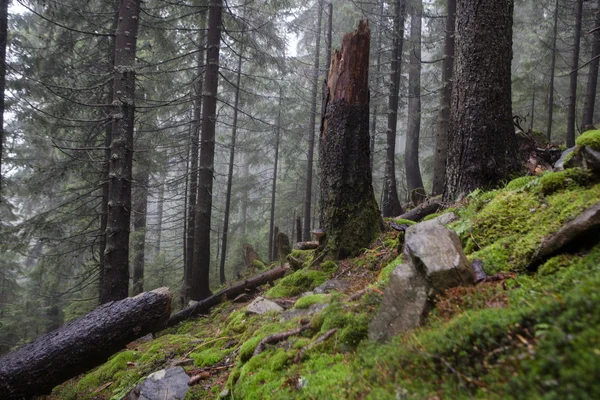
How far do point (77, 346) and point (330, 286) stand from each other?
3820mm

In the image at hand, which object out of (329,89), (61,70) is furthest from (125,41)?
(61,70)

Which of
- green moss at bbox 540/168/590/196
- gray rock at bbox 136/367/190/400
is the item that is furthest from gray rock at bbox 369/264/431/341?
gray rock at bbox 136/367/190/400

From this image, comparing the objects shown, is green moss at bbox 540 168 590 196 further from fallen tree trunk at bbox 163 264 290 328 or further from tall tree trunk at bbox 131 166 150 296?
tall tree trunk at bbox 131 166 150 296

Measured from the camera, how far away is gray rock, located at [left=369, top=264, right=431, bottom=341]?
7.06 feet

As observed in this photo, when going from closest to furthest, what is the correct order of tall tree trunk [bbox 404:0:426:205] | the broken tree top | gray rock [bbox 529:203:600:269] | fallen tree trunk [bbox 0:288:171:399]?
gray rock [bbox 529:203:600:269], fallen tree trunk [bbox 0:288:171:399], the broken tree top, tall tree trunk [bbox 404:0:426:205]

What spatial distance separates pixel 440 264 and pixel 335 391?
3.70 feet

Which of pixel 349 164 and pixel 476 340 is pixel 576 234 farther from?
pixel 349 164

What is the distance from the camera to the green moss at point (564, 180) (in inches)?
110

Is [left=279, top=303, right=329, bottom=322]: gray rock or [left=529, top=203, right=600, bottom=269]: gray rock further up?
[left=529, top=203, right=600, bottom=269]: gray rock

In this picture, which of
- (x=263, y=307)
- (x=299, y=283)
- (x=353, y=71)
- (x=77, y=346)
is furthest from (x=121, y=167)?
(x=353, y=71)

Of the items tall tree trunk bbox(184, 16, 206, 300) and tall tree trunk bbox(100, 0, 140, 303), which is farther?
tall tree trunk bbox(184, 16, 206, 300)

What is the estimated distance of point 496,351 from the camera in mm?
1398

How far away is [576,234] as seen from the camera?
2.03 m

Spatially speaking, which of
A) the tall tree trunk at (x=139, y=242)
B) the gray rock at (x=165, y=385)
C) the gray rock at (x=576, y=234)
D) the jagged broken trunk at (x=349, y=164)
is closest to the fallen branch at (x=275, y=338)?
the gray rock at (x=165, y=385)
